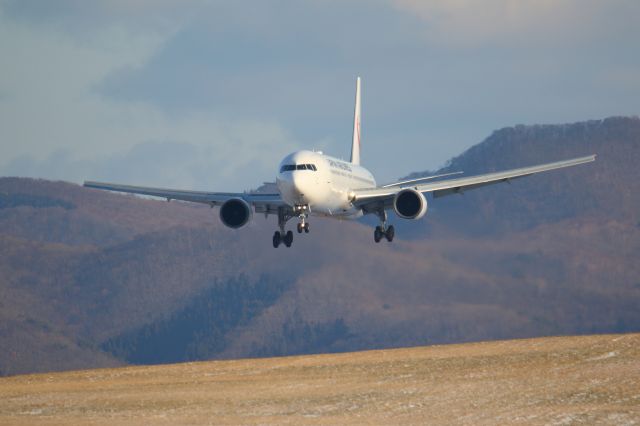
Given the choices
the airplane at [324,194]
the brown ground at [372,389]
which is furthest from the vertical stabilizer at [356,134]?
the brown ground at [372,389]

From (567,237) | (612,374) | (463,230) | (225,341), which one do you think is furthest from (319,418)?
(225,341)

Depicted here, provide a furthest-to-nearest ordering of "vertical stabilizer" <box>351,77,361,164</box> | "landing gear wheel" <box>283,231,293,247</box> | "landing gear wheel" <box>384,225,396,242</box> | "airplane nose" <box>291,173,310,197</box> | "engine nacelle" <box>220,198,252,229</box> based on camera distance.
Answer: "vertical stabilizer" <box>351,77,361,164</box> → "landing gear wheel" <box>384,225,396,242</box> → "landing gear wheel" <box>283,231,293,247</box> → "engine nacelle" <box>220,198,252,229</box> → "airplane nose" <box>291,173,310,197</box>

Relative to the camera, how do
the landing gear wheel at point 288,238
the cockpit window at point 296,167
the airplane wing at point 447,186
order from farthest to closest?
1. the landing gear wheel at point 288,238
2. the airplane wing at point 447,186
3. the cockpit window at point 296,167

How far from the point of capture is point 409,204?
61875mm

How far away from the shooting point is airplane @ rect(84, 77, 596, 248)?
57.9 metres

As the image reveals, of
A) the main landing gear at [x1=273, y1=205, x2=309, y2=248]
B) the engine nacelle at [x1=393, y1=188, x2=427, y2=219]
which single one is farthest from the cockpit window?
the engine nacelle at [x1=393, y1=188, x2=427, y2=219]

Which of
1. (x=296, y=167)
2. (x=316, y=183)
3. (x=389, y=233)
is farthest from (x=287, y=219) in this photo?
(x=296, y=167)

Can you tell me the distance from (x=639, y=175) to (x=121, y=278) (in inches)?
2619

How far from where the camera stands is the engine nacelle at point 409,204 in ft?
202

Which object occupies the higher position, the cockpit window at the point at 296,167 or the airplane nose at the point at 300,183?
the cockpit window at the point at 296,167

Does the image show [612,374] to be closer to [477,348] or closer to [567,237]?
[477,348]

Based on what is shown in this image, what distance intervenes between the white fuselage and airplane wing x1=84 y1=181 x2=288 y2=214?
2.94m

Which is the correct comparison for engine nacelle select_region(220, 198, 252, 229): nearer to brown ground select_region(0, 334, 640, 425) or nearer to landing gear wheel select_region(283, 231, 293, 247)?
landing gear wheel select_region(283, 231, 293, 247)

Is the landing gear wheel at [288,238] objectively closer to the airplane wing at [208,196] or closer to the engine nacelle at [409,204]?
the airplane wing at [208,196]
